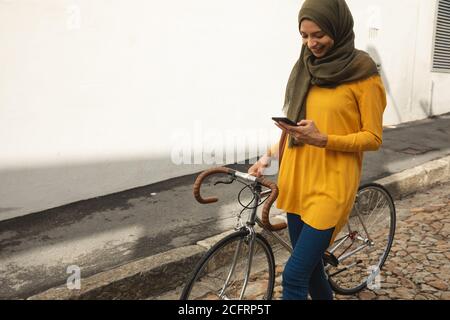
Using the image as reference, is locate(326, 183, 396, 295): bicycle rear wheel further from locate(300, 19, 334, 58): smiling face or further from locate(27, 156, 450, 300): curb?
locate(300, 19, 334, 58): smiling face

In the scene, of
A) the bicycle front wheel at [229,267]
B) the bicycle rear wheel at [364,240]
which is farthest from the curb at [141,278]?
the bicycle rear wheel at [364,240]

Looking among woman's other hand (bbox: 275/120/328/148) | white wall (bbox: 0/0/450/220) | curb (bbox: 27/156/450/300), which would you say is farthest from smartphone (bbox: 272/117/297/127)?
white wall (bbox: 0/0/450/220)

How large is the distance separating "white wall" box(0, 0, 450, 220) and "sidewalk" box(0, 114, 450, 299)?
0.33 meters

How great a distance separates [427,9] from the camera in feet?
30.0

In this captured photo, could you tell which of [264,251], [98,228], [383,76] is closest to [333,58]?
[264,251]

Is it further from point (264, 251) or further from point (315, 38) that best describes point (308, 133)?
point (264, 251)

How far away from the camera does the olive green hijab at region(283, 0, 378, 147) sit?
2.08m

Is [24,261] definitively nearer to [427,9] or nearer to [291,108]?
[291,108]

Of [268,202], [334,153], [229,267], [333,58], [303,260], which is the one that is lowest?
[229,267]

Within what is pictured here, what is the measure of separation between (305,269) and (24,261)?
239cm

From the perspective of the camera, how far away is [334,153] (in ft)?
7.36

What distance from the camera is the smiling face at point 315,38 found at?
212cm

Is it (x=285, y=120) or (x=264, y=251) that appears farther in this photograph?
(x=264, y=251)

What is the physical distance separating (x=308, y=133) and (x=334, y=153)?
0.84 feet
